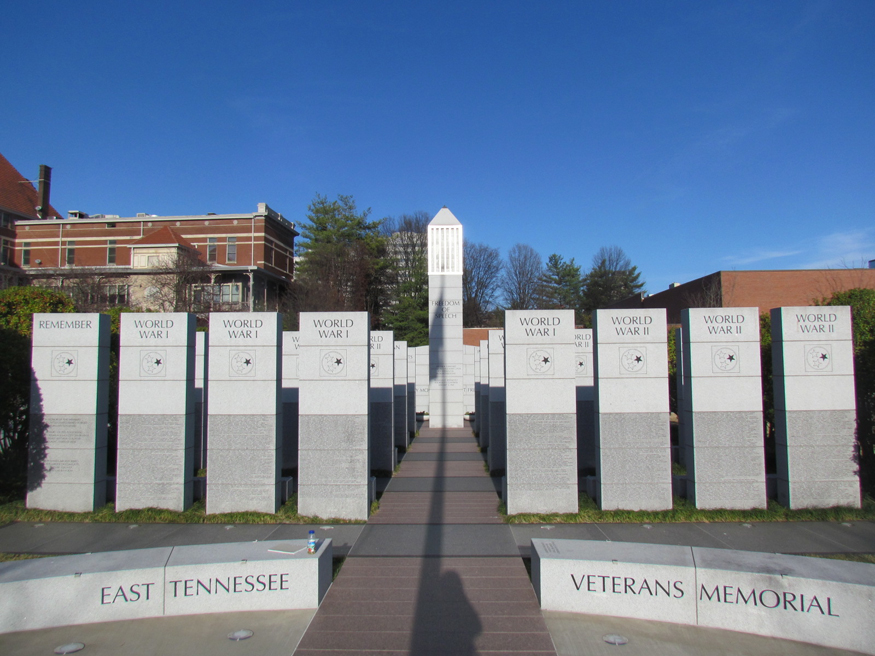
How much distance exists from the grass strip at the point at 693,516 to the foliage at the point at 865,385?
69 centimetres

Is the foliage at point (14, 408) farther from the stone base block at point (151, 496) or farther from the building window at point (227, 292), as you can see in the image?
the building window at point (227, 292)

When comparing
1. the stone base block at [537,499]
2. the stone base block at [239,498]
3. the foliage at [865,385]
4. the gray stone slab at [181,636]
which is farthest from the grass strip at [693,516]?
the gray stone slab at [181,636]

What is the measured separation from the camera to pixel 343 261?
39.9m

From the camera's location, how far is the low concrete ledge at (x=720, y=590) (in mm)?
5031

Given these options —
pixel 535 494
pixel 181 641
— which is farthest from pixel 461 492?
pixel 181 641

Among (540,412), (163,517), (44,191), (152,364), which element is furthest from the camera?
(44,191)

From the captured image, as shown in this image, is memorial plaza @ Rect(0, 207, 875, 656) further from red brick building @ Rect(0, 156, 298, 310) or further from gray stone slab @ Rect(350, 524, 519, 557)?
red brick building @ Rect(0, 156, 298, 310)

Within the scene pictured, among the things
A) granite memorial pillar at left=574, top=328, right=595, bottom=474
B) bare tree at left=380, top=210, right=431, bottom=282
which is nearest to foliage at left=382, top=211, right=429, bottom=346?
bare tree at left=380, top=210, right=431, bottom=282

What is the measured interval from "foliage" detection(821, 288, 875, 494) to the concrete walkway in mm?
1481

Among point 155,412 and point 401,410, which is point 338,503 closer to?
point 155,412

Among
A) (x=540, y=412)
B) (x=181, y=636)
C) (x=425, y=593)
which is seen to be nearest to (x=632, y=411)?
(x=540, y=412)

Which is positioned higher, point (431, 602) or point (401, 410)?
point (401, 410)

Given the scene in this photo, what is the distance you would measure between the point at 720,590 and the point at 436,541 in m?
3.73

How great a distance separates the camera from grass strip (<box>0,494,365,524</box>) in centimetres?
883
